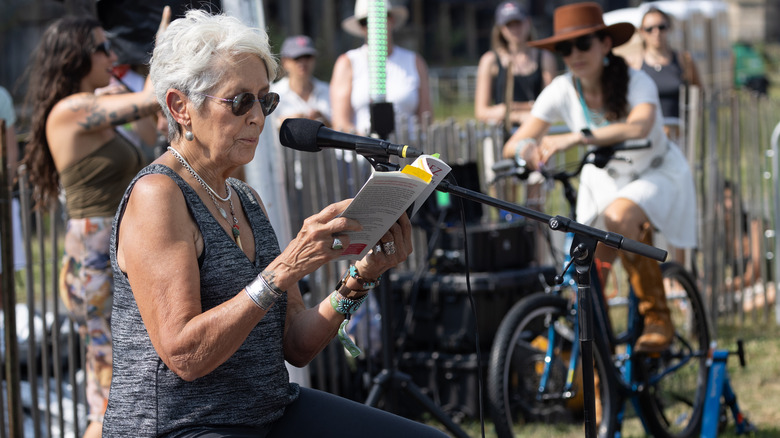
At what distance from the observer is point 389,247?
7.91 feet

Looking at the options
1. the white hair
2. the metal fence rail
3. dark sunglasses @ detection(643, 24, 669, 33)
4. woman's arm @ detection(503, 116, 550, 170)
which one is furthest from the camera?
dark sunglasses @ detection(643, 24, 669, 33)

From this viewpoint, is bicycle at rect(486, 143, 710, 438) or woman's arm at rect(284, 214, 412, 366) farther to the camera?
bicycle at rect(486, 143, 710, 438)

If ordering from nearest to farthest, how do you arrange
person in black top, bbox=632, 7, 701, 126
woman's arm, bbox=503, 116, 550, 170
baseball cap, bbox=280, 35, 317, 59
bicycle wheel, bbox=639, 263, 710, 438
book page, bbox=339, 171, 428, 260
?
book page, bbox=339, 171, 428, 260 → woman's arm, bbox=503, 116, 550, 170 → bicycle wheel, bbox=639, 263, 710, 438 → person in black top, bbox=632, 7, 701, 126 → baseball cap, bbox=280, 35, 317, 59

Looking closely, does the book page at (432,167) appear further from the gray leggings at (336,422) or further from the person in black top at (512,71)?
the person in black top at (512,71)

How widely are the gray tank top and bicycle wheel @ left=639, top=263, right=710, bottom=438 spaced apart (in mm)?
2524

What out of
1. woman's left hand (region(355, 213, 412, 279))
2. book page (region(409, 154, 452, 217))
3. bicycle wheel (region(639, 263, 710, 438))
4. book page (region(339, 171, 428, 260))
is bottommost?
bicycle wheel (region(639, 263, 710, 438))

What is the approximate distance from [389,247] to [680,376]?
2.93m

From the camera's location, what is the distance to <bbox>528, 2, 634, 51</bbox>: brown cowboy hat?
4.48m

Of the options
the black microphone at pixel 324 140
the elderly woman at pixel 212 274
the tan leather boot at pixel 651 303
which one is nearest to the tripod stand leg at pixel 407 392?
the tan leather boot at pixel 651 303

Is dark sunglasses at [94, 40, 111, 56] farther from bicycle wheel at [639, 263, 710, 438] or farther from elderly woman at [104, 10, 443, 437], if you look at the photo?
bicycle wheel at [639, 263, 710, 438]

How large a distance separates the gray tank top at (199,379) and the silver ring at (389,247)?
36cm

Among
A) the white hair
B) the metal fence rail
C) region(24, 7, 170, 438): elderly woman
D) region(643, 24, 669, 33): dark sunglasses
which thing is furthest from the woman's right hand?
region(643, 24, 669, 33): dark sunglasses

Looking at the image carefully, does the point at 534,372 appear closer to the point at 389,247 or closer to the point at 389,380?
the point at 389,380

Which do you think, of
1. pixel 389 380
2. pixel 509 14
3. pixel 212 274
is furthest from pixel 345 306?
pixel 509 14
